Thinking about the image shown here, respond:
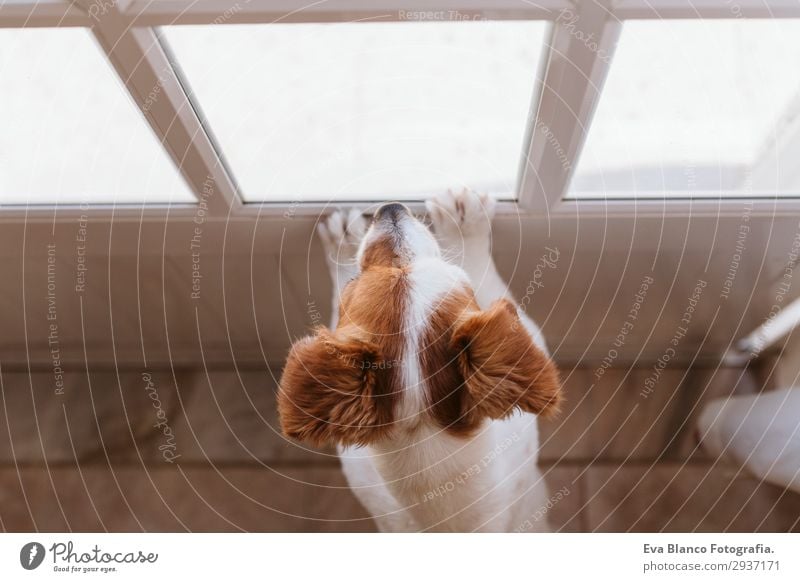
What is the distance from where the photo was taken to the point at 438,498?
1.70 ft

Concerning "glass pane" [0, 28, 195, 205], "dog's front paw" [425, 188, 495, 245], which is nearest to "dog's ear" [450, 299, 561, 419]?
"dog's front paw" [425, 188, 495, 245]

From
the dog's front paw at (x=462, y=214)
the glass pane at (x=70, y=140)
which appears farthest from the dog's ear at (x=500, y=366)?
the glass pane at (x=70, y=140)

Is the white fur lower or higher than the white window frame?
lower

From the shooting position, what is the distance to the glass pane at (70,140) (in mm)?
542

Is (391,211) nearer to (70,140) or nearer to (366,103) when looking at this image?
(366,103)

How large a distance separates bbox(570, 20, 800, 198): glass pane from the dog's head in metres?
0.19

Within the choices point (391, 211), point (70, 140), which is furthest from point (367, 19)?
point (70, 140)

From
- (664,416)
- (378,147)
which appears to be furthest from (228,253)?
(664,416)

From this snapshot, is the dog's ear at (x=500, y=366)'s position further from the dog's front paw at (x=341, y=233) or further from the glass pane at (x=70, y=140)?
the glass pane at (x=70, y=140)

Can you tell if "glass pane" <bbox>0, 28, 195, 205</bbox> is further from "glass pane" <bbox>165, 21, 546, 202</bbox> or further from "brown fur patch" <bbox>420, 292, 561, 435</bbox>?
"brown fur patch" <bbox>420, 292, 561, 435</bbox>

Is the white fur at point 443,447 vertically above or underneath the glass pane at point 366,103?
underneath

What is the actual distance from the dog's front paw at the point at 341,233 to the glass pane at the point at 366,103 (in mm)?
20

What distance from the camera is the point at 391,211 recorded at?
1.76 ft

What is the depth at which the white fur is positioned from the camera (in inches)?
18.9
